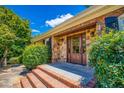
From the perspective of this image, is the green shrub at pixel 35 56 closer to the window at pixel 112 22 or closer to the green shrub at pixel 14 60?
the window at pixel 112 22

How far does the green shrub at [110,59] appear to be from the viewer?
3768 millimetres

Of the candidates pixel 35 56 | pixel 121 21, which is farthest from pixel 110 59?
pixel 35 56

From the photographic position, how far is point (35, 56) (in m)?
12.0

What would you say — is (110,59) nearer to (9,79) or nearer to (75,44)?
(75,44)

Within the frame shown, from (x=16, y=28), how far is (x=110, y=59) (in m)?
15.9

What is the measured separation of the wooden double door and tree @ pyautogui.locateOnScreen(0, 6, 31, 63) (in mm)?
7709

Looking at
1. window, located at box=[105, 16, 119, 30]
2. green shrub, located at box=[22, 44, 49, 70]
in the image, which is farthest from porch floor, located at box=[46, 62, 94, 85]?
green shrub, located at box=[22, 44, 49, 70]

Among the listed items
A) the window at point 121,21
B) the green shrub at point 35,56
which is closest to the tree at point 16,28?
the green shrub at point 35,56

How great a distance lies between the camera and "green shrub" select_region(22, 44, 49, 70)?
1200 centimetres

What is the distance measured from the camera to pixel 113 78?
376 cm

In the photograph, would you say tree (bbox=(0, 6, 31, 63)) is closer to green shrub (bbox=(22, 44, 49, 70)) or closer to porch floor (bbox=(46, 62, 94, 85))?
green shrub (bbox=(22, 44, 49, 70))
